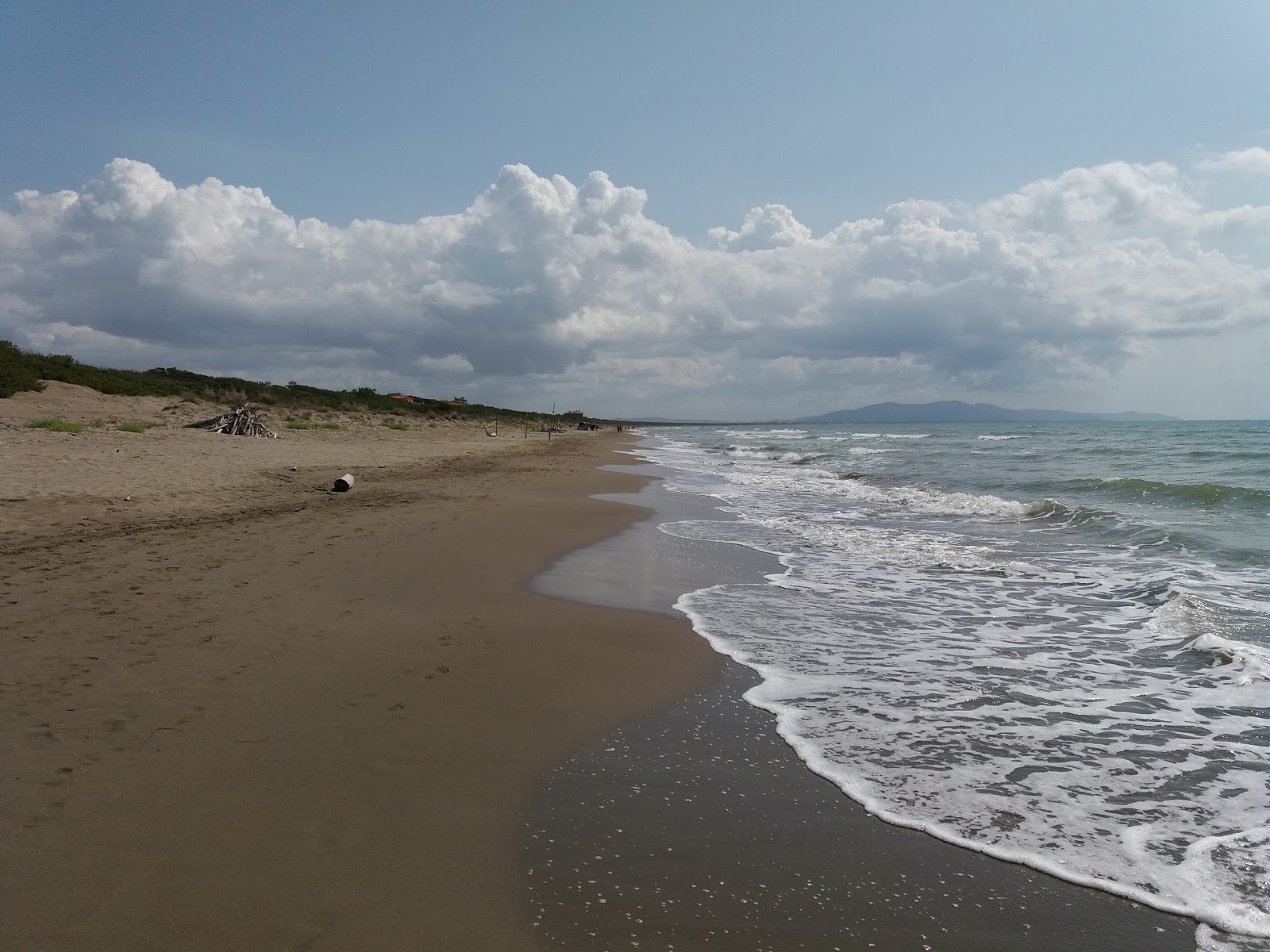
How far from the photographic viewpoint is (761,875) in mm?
3123

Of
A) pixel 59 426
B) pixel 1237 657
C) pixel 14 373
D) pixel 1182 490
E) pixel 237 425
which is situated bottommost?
pixel 1237 657

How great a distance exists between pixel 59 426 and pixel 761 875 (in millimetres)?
26056

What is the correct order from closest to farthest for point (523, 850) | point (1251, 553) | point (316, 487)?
point (523, 850), point (1251, 553), point (316, 487)

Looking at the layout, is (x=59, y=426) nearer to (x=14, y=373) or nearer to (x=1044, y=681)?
(x=14, y=373)

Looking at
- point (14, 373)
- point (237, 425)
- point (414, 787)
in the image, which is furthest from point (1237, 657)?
point (14, 373)

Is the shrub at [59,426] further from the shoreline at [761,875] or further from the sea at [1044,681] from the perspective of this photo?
the shoreline at [761,875]

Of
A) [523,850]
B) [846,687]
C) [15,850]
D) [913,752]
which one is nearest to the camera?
[15,850]

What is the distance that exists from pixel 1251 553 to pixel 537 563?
1045cm

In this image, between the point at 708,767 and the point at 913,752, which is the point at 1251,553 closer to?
the point at 913,752

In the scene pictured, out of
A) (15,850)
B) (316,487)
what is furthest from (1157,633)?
(316,487)

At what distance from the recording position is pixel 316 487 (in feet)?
51.0

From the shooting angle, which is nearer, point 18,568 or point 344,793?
point 344,793

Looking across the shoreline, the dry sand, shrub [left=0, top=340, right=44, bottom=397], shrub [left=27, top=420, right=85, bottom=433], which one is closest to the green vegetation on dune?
shrub [left=0, top=340, right=44, bottom=397]

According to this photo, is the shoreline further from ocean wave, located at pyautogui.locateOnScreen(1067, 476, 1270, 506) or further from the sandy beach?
ocean wave, located at pyautogui.locateOnScreen(1067, 476, 1270, 506)
